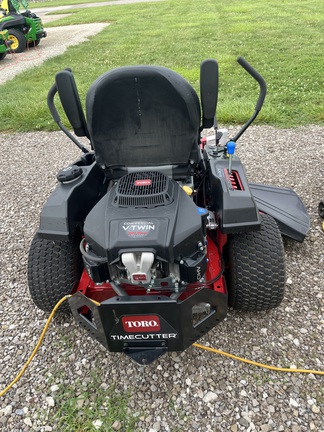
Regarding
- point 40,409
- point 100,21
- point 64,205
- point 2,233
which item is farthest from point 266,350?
point 100,21

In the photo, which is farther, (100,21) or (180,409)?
(100,21)

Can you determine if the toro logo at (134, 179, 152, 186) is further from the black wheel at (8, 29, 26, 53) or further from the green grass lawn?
the black wheel at (8, 29, 26, 53)

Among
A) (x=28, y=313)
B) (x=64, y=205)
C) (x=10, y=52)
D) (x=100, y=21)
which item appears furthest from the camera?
(x=100, y=21)

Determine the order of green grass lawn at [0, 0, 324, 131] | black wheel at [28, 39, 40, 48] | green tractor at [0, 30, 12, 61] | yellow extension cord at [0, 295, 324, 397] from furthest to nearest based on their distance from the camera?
black wheel at [28, 39, 40, 48], green tractor at [0, 30, 12, 61], green grass lawn at [0, 0, 324, 131], yellow extension cord at [0, 295, 324, 397]

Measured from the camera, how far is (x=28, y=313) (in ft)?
8.06

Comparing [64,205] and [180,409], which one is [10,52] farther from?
[180,409]

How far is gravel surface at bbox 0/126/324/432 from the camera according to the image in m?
1.78

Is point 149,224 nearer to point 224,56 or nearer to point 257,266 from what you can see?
point 257,266

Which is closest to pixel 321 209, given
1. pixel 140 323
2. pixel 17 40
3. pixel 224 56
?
pixel 140 323

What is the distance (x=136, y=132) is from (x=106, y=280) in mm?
817

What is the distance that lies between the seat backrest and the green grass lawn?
3.25m

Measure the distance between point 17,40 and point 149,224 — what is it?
11.9 metres

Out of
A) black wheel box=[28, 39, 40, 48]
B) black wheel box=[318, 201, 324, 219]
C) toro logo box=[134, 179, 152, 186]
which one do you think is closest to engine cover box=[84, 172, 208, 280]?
toro logo box=[134, 179, 152, 186]

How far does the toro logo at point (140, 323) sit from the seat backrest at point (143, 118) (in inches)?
36.2
